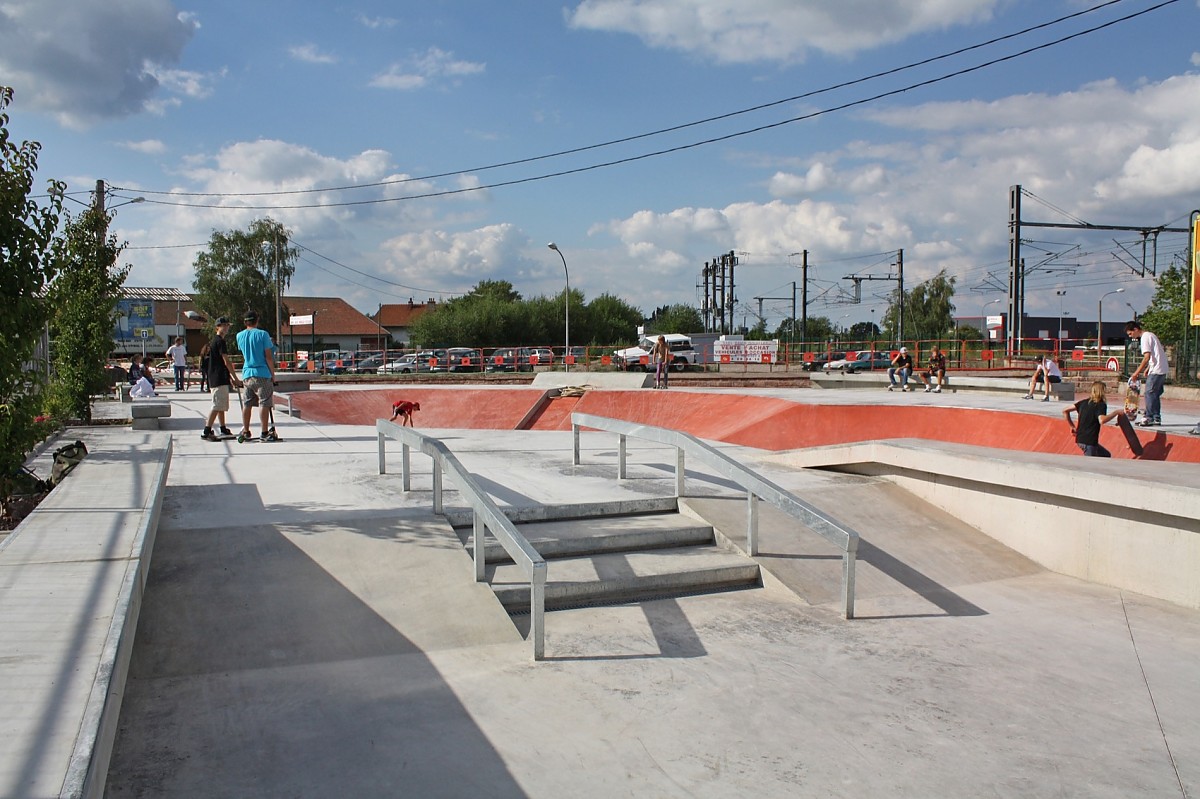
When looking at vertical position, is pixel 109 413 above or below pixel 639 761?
above

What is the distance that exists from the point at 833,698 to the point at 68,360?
11.7 meters

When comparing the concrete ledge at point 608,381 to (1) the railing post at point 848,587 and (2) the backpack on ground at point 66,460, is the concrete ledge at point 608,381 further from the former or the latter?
(1) the railing post at point 848,587

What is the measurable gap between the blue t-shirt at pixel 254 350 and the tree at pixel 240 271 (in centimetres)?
6090

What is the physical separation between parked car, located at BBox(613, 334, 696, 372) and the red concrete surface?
20401 mm

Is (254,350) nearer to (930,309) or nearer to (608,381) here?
(608,381)

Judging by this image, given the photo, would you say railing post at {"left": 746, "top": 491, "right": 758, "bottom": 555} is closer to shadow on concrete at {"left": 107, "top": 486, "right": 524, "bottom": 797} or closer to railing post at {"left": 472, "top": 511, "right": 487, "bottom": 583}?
railing post at {"left": 472, "top": 511, "right": 487, "bottom": 583}

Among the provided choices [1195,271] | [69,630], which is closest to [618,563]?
[69,630]

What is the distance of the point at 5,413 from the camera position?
235 inches

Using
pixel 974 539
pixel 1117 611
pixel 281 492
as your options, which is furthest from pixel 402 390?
pixel 1117 611

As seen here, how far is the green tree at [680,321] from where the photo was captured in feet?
282

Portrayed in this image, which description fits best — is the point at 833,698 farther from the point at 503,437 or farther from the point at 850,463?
the point at 503,437

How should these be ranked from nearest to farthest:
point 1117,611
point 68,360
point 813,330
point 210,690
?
1. point 210,690
2. point 1117,611
3. point 68,360
4. point 813,330

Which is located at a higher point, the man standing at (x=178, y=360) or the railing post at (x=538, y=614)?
the man standing at (x=178, y=360)

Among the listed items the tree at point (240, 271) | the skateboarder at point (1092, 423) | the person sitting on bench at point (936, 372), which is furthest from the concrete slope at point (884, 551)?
the tree at point (240, 271)
